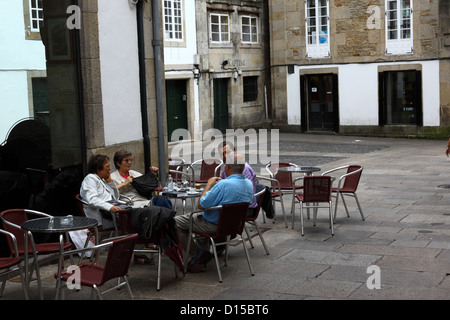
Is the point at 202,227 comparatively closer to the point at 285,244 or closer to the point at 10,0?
the point at 285,244

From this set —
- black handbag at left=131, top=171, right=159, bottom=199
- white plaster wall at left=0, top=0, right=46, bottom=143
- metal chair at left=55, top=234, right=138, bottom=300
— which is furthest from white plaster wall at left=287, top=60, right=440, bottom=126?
metal chair at left=55, top=234, right=138, bottom=300

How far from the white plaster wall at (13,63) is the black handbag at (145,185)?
1.56m

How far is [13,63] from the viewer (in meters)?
8.22

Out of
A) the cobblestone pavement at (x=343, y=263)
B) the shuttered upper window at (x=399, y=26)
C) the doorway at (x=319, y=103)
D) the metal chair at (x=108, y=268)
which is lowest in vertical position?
the cobblestone pavement at (x=343, y=263)

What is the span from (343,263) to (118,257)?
2.85 meters

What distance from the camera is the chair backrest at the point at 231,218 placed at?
691 cm

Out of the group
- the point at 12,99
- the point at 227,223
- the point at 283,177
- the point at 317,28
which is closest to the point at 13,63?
the point at 12,99

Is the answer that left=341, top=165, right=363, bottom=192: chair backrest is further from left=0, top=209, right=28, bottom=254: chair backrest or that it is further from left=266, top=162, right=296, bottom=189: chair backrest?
left=0, top=209, right=28, bottom=254: chair backrest

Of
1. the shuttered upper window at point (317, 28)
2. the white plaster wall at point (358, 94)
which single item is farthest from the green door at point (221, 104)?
the white plaster wall at point (358, 94)

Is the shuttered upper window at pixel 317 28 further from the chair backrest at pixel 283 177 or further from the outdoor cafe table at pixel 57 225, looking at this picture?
the outdoor cafe table at pixel 57 225

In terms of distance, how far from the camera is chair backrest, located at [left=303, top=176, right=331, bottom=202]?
903 cm

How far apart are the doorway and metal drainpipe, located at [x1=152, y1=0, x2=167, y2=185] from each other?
51.7 feet

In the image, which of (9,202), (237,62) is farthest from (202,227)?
(237,62)

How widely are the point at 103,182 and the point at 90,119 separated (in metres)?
1.52
